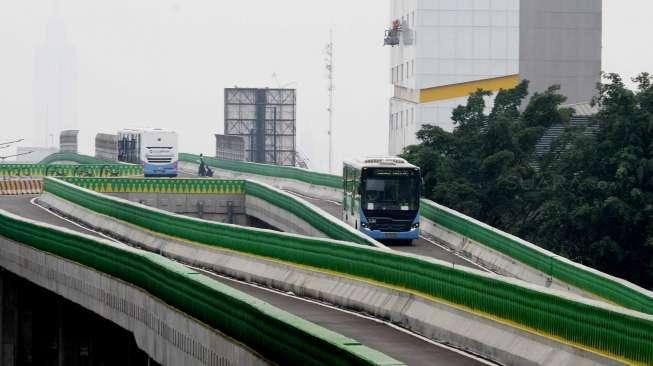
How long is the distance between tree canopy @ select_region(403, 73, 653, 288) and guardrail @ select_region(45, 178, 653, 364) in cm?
1745

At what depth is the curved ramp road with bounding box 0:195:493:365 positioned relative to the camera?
89.6 feet

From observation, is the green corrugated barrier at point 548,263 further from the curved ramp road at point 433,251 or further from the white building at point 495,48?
the white building at point 495,48

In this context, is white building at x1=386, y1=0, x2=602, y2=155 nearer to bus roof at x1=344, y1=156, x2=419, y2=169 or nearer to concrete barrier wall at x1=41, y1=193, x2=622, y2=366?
bus roof at x1=344, y1=156, x2=419, y2=169

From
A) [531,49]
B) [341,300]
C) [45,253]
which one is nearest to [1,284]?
[45,253]

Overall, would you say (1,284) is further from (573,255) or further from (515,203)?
(515,203)

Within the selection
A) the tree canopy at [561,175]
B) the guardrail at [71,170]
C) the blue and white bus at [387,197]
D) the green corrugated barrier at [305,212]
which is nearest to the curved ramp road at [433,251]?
the blue and white bus at [387,197]

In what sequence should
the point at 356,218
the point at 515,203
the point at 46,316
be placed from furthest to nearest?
1. the point at 515,203
2. the point at 356,218
3. the point at 46,316

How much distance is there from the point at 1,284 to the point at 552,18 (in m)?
93.4

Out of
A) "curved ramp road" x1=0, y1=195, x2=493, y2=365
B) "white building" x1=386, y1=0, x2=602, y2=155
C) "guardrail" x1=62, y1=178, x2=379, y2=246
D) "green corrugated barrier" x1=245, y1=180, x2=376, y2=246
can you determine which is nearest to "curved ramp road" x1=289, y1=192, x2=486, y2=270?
"green corrugated barrier" x1=245, y1=180, x2=376, y2=246

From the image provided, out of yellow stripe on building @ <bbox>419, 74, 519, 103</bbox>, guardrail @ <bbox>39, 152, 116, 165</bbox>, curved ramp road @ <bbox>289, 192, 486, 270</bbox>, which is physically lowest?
guardrail @ <bbox>39, 152, 116, 165</bbox>

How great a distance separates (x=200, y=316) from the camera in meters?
27.1

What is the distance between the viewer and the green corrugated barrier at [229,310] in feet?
64.4

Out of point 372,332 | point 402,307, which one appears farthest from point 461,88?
point 372,332

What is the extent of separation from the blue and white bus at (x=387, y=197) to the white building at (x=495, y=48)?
8095cm
